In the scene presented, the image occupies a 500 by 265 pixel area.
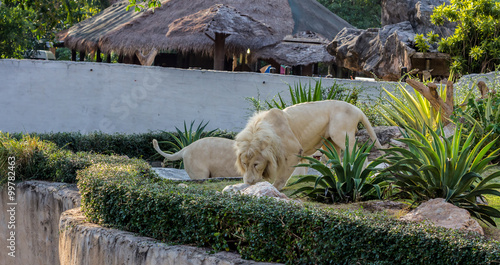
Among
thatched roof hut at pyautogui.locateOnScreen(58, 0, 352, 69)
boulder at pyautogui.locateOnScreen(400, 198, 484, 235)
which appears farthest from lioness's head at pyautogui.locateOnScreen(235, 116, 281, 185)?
thatched roof hut at pyautogui.locateOnScreen(58, 0, 352, 69)

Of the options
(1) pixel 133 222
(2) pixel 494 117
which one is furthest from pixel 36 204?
(2) pixel 494 117

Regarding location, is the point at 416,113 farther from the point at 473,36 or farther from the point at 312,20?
the point at 312,20

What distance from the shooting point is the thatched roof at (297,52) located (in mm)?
20141

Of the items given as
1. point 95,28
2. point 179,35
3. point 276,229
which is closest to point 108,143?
point 276,229

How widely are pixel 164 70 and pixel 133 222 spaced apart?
9113 mm

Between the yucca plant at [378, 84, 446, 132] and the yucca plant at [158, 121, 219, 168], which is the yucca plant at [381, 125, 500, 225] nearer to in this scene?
the yucca plant at [378, 84, 446, 132]

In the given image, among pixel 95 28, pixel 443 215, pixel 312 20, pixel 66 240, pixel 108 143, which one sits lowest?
pixel 66 240

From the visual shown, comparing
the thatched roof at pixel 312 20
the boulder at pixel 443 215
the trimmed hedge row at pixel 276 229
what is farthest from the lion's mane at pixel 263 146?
the thatched roof at pixel 312 20

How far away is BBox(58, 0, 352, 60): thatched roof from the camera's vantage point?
64.6ft

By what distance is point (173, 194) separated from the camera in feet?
19.4

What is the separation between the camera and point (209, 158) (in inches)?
368

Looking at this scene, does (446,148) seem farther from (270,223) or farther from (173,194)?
(173,194)

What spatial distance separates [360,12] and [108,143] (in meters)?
23.2

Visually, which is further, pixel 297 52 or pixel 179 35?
pixel 297 52
